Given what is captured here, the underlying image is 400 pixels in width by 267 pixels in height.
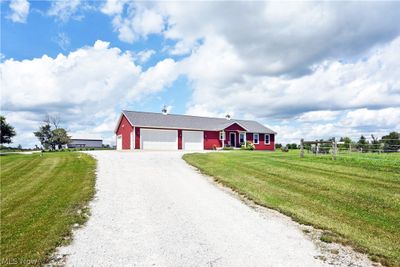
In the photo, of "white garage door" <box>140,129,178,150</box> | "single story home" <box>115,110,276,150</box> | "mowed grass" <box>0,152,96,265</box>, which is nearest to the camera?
"mowed grass" <box>0,152,96,265</box>

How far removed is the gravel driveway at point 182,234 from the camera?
5.38m

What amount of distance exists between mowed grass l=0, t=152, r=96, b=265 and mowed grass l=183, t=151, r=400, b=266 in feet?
18.2

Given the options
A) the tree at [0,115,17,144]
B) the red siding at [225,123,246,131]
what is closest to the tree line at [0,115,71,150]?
the tree at [0,115,17,144]

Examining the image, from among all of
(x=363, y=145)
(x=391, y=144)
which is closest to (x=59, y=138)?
(x=363, y=145)

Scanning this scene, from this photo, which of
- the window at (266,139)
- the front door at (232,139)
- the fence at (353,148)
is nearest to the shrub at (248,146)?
the front door at (232,139)

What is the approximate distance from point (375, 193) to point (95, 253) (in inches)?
340

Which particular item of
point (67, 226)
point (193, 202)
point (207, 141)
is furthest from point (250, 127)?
point (67, 226)

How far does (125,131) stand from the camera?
37.8 meters

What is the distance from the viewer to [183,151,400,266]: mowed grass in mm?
6535

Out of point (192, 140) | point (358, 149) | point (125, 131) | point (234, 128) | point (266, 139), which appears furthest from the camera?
point (266, 139)

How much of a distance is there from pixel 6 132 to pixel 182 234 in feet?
148

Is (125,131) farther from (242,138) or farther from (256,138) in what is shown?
(256,138)

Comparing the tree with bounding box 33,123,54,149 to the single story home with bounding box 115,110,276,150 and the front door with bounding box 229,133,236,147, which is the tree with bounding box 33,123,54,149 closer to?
the single story home with bounding box 115,110,276,150

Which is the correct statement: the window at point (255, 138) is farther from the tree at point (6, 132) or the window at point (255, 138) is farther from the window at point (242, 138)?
the tree at point (6, 132)
